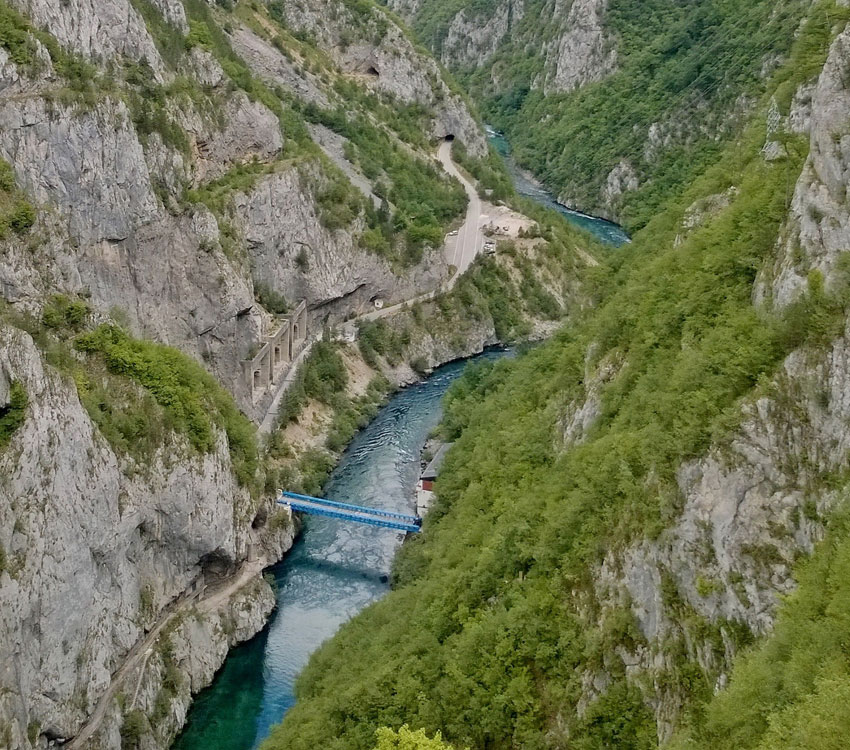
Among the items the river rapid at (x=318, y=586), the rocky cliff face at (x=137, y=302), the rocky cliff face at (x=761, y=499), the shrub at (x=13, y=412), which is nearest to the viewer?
the rocky cliff face at (x=761, y=499)

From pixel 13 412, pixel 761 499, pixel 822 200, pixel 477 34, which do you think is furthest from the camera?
pixel 477 34

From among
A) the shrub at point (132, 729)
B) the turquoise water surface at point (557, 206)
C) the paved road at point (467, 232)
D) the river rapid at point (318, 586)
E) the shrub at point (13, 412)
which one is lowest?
the shrub at point (132, 729)

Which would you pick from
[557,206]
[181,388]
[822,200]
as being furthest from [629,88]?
[822,200]

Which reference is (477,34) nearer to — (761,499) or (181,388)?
(181,388)

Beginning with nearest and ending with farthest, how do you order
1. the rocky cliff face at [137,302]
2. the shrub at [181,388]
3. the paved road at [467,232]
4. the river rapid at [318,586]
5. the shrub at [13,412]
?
the shrub at [13,412], the rocky cliff face at [137,302], the river rapid at [318,586], the shrub at [181,388], the paved road at [467,232]

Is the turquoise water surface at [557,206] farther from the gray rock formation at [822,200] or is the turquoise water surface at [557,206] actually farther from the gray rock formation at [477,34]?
the gray rock formation at [822,200]

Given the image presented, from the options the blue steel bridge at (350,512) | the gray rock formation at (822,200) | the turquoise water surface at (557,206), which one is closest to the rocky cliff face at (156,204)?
the blue steel bridge at (350,512)

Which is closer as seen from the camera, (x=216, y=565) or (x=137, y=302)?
(x=216, y=565)

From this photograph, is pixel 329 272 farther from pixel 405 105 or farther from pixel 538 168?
Answer: pixel 538 168
